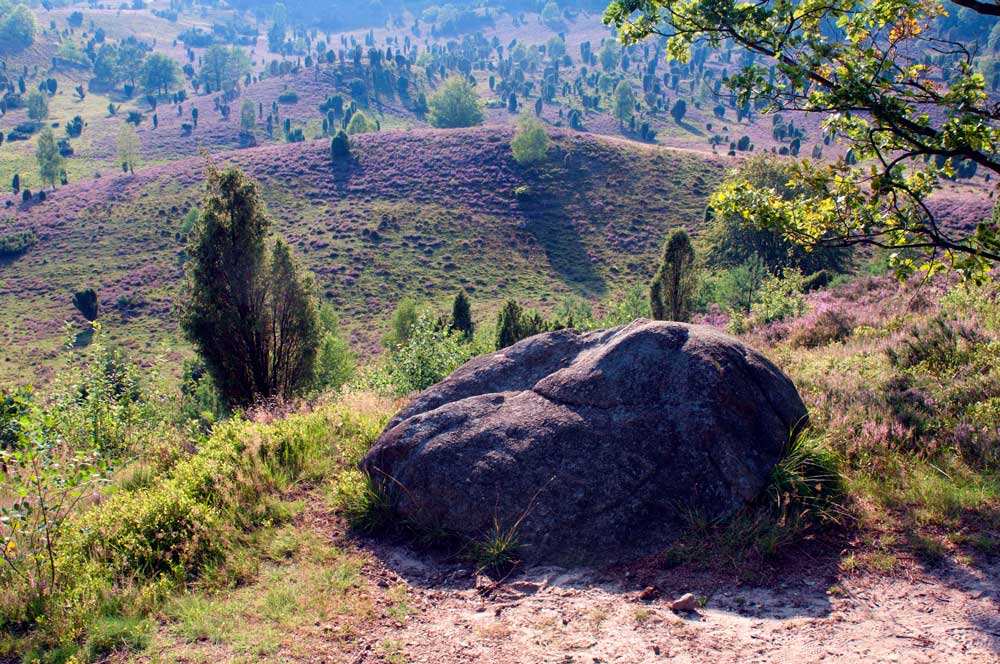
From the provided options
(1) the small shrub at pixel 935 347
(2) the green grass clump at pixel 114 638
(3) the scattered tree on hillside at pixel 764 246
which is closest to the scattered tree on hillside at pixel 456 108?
(3) the scattered tree on hillside at pixel 764 246

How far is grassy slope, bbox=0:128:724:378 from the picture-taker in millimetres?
62469

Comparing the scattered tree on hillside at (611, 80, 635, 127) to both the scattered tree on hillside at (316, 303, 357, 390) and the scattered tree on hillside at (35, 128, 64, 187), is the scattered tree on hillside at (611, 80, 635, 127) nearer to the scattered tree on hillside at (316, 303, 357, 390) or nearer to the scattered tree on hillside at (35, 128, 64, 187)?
the scattered tree on hillside at (35, 128, 64, 187)

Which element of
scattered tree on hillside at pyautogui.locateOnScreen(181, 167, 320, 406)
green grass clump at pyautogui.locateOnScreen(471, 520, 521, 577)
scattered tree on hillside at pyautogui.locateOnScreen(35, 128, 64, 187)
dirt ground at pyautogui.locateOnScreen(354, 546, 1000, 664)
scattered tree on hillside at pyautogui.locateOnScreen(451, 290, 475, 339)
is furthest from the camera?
scattered tree on hillside at pyautogui.locateOnScreen(35, 128, 64, 187)

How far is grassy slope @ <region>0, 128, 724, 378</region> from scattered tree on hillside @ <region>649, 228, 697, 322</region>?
29602 mm

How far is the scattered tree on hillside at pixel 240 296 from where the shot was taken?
52.1 feet

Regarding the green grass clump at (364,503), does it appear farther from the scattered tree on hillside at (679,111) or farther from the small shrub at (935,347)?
the scattered tree on hillside at (679,111)

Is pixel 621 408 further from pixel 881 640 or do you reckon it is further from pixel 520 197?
pixel 520 197

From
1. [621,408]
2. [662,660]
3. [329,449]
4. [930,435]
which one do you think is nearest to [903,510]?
[930,435]

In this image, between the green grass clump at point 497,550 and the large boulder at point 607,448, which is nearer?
the green grass clump at point 497,550

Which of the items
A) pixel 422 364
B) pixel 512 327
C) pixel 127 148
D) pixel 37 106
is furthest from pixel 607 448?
pixel 37 106

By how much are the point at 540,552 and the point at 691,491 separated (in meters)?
1.62

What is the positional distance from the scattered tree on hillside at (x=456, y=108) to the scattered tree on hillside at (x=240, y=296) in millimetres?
125234

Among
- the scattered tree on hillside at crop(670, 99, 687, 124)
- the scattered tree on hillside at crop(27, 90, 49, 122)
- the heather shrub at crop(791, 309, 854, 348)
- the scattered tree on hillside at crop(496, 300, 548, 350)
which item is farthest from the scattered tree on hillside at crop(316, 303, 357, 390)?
the scattered tree on hillside at crop(27, 90, 49, 122)

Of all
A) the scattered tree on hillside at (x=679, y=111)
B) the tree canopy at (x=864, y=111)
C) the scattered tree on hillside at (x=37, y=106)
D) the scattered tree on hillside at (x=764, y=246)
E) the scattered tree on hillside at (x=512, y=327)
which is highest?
the scattered tree on hillside at (x=37, y=106)
